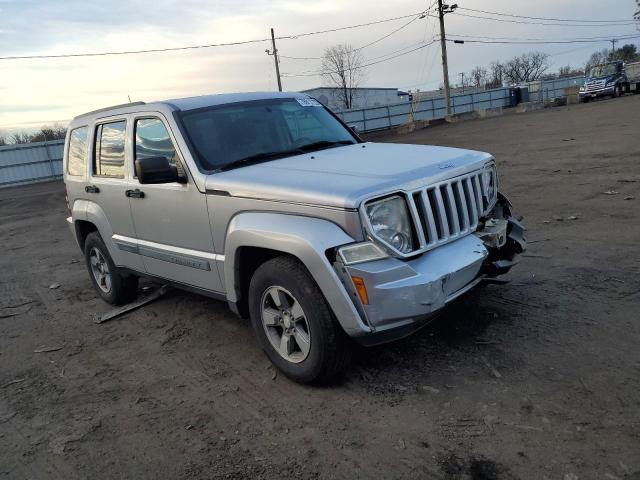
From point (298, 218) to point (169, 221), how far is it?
152 cm

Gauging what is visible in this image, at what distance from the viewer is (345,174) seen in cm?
342

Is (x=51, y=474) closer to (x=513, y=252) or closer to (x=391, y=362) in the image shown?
(x=391, y=362)

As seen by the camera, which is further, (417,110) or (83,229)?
(417,110)

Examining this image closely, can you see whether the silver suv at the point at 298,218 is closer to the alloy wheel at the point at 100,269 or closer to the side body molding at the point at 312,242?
the side body molding at the point at 312,242

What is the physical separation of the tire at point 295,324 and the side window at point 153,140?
1.39 metres

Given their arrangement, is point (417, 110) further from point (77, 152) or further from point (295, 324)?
point (295, 324)

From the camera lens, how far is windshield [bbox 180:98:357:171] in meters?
4.16

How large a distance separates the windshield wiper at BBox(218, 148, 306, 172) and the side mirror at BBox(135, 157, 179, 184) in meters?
0.38

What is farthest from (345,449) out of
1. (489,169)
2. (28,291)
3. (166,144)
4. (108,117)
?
(28,291)

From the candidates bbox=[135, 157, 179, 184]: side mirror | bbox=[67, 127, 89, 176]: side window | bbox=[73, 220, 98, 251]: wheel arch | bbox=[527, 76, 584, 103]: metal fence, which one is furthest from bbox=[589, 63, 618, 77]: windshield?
bbox=[135, 157, 179, 184]: side mirror

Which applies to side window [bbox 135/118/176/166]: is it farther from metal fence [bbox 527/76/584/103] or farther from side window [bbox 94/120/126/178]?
metal fence [bbox 527/76/584/103]

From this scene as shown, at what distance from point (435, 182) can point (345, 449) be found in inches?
67.0

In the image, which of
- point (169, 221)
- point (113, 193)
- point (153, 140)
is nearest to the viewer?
point (169, 221)

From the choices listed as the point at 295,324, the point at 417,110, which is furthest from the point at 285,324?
the point at 417,110
